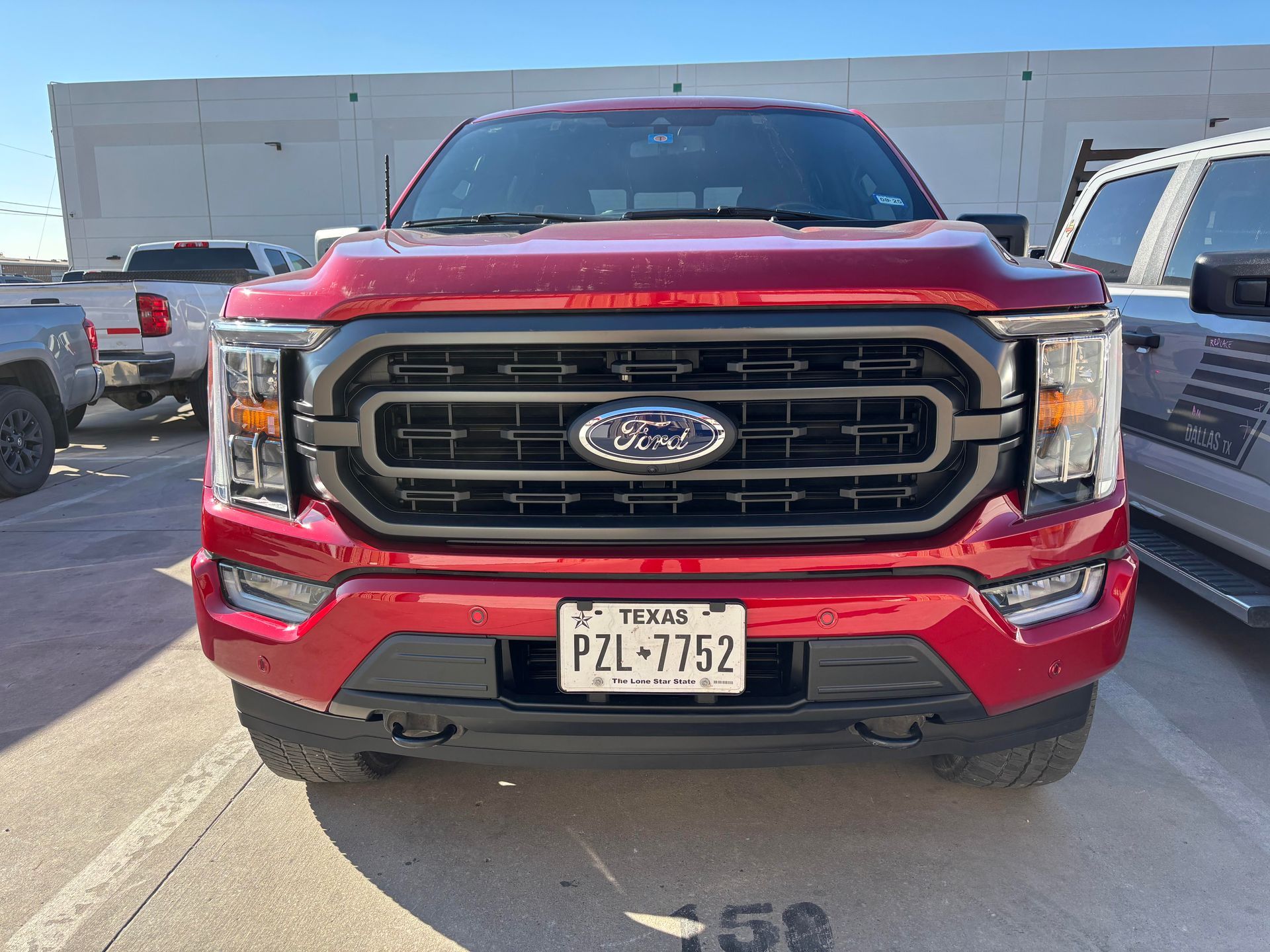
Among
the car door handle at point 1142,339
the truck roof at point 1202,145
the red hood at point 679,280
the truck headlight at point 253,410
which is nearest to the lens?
the red hood at point 679,280

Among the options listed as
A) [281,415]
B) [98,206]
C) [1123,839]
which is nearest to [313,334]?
[281,415]

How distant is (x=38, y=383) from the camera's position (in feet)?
20.2

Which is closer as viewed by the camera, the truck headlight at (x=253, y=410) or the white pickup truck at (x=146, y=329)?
the truck headlight at (x=253, y=410)

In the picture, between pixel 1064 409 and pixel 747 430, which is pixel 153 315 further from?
pixel 1064 409

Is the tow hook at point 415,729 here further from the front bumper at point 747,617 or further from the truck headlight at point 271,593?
the truck headlight at point 271,593

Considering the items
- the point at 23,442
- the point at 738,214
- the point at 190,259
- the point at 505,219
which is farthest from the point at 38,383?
the point at 190,259

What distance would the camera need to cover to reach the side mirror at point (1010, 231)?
2.73 meters

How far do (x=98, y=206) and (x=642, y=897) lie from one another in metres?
25.1

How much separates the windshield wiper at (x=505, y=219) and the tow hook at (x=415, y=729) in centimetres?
144

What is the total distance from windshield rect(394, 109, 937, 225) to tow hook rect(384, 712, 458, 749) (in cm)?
159

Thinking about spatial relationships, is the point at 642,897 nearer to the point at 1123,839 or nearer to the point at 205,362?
the point at 1123,839

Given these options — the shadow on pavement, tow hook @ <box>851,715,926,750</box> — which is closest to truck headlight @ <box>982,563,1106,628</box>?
tow hook @ <box>851,715,926,750</box>

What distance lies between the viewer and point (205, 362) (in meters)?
8.46

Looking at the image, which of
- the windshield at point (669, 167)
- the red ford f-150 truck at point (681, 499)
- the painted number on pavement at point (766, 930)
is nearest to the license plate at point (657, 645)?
the red ford f-150 truck at point (681, 499)
